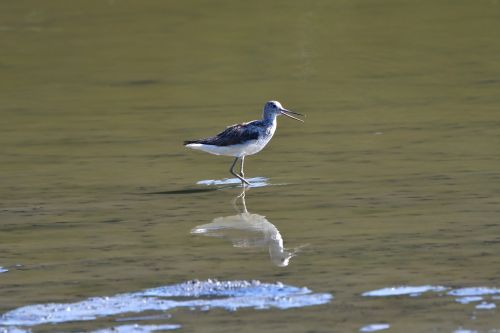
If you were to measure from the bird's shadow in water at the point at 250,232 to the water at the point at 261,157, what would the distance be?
0.28 ft

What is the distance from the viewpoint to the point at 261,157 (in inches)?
565

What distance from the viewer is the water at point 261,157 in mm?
8516

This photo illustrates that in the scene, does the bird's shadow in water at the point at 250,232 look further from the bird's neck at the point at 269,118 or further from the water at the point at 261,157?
the bird's neck at the point at 269,118

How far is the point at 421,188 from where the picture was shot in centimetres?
1177

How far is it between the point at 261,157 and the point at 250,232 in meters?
4.01

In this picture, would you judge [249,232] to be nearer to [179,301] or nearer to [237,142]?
[179,301]

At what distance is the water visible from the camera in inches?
335

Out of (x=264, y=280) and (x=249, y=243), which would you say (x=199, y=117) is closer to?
(x=249, y=243)

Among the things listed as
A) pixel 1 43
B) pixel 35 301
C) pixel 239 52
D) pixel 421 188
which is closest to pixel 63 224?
pixel 35 301

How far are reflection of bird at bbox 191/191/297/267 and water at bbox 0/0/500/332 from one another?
9cm

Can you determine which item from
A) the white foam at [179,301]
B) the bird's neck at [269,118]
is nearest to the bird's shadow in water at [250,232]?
the white foam at [179,301]

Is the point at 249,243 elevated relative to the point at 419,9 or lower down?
lower down

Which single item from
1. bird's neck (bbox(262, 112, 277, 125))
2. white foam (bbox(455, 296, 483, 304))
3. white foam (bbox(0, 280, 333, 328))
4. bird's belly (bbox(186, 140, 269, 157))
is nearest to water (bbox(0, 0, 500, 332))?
white foam (bbox(455, 296, 483, 304))

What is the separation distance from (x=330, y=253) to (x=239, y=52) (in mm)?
12027
